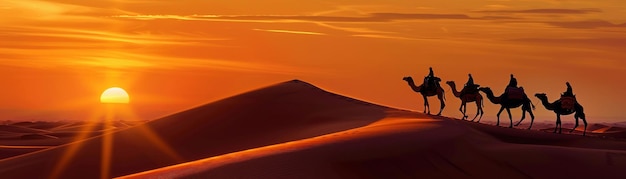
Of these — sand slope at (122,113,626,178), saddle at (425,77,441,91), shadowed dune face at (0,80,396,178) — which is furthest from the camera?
saddle at (425,77,441,91)

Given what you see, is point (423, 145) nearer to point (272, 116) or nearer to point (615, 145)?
point (615, 145)

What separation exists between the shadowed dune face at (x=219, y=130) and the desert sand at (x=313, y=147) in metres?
0.04

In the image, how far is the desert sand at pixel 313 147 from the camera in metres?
13.6

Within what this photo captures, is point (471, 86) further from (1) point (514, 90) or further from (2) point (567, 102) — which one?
(2) point (567, 102)

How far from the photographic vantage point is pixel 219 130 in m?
27.6

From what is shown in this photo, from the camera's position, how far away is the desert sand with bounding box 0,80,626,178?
44.6 ft

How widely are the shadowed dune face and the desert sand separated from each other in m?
0.04

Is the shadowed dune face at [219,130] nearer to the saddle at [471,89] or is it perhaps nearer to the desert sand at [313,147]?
the desert sand at [313,147]

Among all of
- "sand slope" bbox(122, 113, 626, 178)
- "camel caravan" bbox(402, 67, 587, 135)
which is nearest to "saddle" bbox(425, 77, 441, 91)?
"camel caravan" bbox(402, 67, 587, 135)

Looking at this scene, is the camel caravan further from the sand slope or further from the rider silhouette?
the sand slope

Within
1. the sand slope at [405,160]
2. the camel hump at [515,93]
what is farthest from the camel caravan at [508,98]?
the sand slope at [405,160]

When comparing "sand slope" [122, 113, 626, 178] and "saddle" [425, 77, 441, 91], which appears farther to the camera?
"saddle" [425, 77, 441, 91]

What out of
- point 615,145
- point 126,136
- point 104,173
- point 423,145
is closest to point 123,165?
point 104,173

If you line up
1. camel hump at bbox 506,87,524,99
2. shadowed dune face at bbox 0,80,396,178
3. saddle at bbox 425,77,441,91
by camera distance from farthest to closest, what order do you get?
saddle at bbox 425,77,441,91 < camel hump at bbox 506,87,524,99 < shadowed dune face at bbox 0,80,396,178
